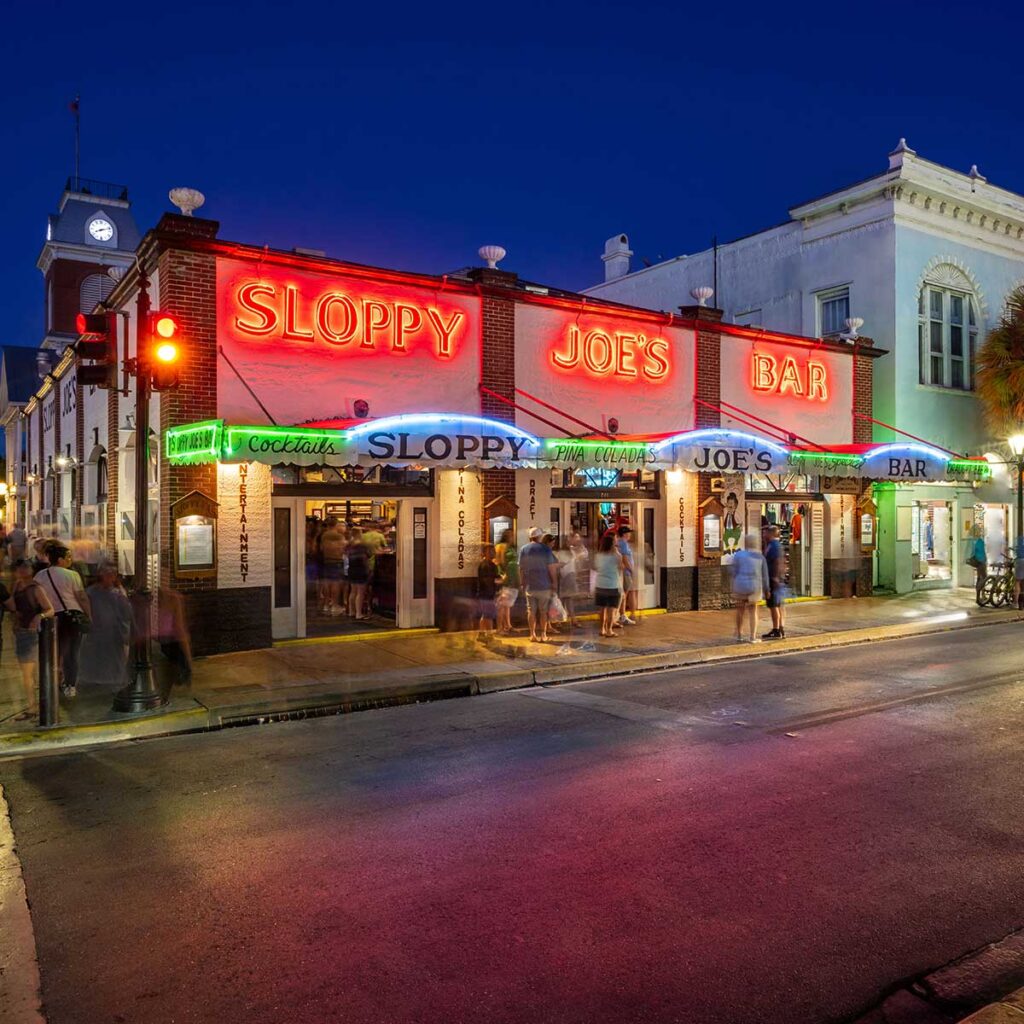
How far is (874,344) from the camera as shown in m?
21.2

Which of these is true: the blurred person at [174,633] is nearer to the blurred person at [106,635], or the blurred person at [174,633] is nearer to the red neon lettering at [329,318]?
the blurred person at [106,635]

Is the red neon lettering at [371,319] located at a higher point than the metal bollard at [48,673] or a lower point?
higher

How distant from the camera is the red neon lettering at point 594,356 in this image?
1636 centimetres

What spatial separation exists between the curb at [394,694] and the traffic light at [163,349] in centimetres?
353

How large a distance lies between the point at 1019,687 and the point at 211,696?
936 cm

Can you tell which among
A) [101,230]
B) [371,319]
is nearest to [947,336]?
[371,319]

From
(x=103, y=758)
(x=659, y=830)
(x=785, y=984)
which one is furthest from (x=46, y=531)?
(x=785, y=984)

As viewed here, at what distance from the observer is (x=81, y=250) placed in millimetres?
49219

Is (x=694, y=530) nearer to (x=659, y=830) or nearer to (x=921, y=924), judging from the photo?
(x=659, y=830)

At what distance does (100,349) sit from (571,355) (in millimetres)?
8827

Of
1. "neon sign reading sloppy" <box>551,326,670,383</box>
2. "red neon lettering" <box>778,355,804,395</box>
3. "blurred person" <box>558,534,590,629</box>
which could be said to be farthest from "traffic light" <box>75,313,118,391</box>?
"red neon lettering" <box>778,355,804,395</box>

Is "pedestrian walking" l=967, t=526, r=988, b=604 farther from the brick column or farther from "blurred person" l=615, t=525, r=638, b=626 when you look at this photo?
the brick column

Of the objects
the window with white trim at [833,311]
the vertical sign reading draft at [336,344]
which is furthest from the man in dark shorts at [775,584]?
the window with white trim at [833,311]

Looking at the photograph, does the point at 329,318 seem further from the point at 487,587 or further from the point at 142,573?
the point at 142,573
